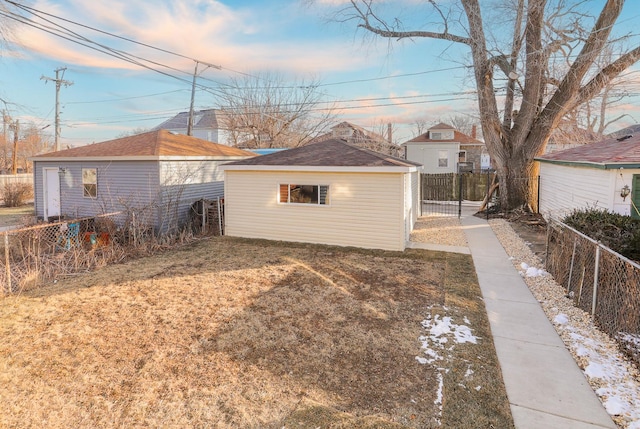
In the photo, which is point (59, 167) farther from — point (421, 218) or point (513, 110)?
point (513, 110)

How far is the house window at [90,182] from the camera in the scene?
13234 mm

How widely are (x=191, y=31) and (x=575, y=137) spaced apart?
2091 centimetres

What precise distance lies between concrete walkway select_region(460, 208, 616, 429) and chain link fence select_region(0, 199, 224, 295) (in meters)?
8.24

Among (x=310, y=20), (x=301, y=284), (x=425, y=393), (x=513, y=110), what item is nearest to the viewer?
(x=425, y=393)

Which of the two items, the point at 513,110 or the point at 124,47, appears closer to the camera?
the point at 124,47

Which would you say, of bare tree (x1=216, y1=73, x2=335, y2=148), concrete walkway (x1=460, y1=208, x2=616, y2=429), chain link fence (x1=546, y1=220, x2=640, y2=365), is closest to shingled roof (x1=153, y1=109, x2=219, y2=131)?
bare tree (x1=216, y1=73, x2=335, y2=148)

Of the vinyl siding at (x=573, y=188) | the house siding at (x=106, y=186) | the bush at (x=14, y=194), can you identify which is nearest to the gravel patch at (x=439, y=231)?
the vinyl siding at (x=573, y=188)

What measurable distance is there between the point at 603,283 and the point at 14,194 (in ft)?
86.5

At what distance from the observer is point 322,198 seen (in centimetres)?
1065

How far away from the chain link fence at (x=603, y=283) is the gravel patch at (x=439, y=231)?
3.91 meters

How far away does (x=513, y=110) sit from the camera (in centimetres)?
1697

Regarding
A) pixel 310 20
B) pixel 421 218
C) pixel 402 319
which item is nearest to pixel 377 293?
pixel 402 319

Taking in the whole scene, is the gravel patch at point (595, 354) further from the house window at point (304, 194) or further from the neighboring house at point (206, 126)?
the neighboring house at point (206, 126)

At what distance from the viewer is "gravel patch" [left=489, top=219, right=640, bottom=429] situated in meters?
3.51
